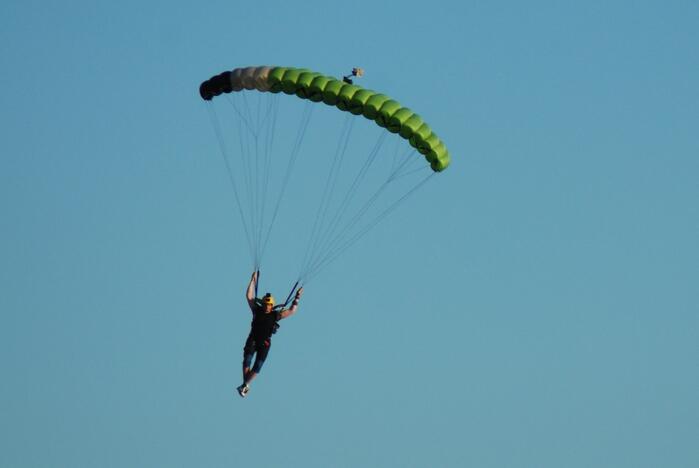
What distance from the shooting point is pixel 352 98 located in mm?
46812

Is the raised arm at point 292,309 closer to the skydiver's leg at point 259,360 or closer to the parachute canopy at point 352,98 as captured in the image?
the skydiver's leg at point 259,360

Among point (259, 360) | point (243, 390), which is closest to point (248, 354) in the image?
point (259, 360)

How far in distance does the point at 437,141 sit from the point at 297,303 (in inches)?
169

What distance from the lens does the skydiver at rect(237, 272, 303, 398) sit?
46312mm

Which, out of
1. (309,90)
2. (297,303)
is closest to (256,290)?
(297,303)

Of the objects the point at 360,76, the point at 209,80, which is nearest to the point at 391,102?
the point at 360,76

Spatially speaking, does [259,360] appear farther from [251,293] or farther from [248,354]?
[251,293]

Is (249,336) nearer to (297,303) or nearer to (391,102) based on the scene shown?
(297,303)

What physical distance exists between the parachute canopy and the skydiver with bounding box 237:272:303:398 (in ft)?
11.8

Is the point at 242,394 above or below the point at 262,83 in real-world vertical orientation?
below

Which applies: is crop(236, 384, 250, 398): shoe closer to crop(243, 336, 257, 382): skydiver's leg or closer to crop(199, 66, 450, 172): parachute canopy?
crop(243, 336, 257, 382): skydiver's leg

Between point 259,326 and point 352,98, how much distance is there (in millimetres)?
4630

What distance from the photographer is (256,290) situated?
153 feet

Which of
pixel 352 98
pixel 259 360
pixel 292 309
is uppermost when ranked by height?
pixel 352 98
